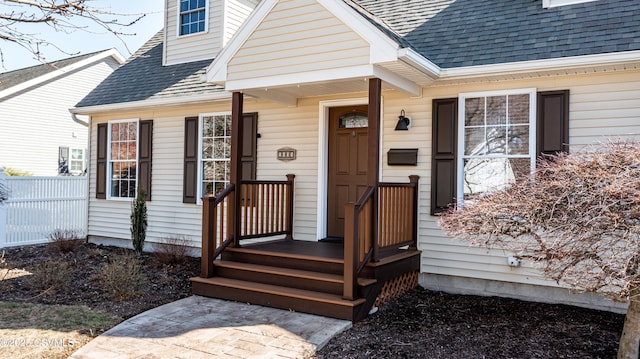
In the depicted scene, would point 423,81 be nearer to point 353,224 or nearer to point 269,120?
point 353,224

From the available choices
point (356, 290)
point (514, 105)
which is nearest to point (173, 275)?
point (356, 290)

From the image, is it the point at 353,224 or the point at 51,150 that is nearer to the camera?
the point at 353,224

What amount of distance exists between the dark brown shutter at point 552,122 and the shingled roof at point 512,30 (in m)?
0.49

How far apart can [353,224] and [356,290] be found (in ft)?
2.26

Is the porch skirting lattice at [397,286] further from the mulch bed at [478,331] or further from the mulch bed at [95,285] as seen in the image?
the mulch bed at [95,285]

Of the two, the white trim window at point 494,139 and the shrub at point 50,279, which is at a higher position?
the white trim window at point 494,139

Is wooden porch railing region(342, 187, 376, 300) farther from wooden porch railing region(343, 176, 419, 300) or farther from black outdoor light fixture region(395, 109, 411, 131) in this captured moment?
black outdoor light fixture region(395, 109, 411, 131)

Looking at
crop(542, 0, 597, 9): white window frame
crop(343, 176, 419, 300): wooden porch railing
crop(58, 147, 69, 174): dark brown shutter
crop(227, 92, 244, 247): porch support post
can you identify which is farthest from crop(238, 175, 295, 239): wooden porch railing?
crop(58, 147, 69, 174): dark brown shutter

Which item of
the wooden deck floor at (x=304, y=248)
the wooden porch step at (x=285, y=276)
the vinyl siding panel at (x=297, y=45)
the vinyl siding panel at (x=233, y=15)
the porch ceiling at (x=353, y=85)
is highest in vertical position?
the vinyl siding panel at (x=233, y=15)

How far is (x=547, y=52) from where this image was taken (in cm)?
548

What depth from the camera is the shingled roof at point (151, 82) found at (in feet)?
27.4

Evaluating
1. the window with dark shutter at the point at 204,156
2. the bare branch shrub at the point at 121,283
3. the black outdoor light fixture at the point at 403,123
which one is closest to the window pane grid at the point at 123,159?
the window with dark shutter at the point at 204,156

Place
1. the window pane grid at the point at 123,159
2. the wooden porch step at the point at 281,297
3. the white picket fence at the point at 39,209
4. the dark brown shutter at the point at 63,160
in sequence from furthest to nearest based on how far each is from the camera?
the dark brown shutter at the point at 63,160 → the white picket fence at the point at 39,209 → the window pane grid at the point at 123,159 → the wooden porch step at the point at 281,297

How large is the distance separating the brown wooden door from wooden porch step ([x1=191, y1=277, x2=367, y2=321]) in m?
1.87
